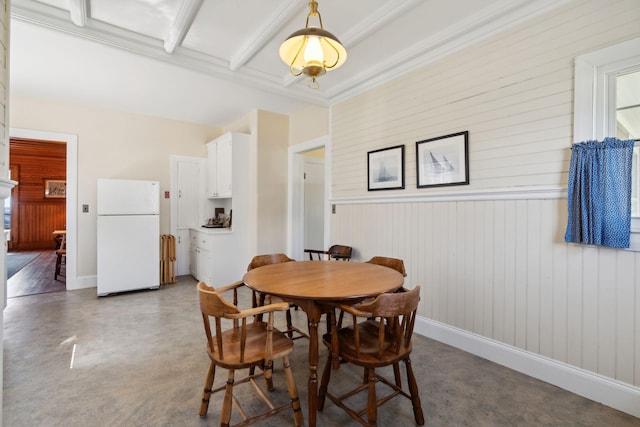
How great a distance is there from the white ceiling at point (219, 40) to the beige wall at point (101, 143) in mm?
405

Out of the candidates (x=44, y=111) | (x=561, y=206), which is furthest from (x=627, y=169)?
(x=44, y=111)

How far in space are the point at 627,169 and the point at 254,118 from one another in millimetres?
4218

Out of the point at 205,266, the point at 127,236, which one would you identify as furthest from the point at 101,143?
the point at 205,266

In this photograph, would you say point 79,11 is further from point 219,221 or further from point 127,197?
point 219,221

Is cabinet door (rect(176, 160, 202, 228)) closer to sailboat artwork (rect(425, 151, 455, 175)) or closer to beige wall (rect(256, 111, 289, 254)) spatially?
beige wall (rect(256, 111, 289, 254))

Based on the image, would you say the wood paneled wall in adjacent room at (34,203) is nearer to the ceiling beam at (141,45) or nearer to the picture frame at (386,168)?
the ceiling beam at (141,45)

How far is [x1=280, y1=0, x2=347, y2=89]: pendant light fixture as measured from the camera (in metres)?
1.70

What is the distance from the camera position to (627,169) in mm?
1781

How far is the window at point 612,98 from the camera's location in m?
1.82

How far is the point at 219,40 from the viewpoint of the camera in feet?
9.18

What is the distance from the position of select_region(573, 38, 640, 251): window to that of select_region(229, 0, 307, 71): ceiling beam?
203cm

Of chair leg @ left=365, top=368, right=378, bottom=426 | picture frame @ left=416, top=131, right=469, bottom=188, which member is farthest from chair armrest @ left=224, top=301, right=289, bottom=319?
picture frame @ left=416, top=131, right=469, bottom=188

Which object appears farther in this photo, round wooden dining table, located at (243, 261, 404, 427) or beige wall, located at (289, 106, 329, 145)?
beige wall, located at (289, 106, 329, 145)

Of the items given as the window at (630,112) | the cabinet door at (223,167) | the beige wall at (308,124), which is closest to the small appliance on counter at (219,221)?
the cabinet door at (223,167)
